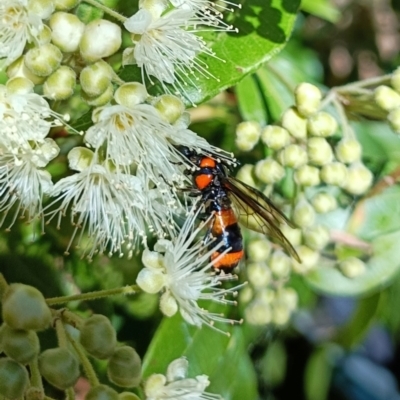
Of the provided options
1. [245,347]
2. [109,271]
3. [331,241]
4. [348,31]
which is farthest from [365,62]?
[109,271]

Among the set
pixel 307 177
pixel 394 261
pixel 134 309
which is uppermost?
pixel 307 177

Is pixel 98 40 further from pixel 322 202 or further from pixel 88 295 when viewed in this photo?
pixel 322 202

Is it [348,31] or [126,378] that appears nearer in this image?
[126,378]

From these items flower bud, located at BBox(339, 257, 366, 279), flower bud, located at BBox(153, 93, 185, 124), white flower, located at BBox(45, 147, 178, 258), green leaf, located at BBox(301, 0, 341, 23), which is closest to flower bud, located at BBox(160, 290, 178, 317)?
white flower, located at BBox(45, 147, 178, 258)

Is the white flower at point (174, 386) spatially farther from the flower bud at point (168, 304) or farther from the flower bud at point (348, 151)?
the flower bud at point (348, 151)

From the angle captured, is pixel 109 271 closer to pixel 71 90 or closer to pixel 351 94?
pixel 71 90

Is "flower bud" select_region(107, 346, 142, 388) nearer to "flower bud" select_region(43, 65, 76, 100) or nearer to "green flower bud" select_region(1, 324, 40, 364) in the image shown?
"green flower bud" select_region(1, 324, 40, 364)

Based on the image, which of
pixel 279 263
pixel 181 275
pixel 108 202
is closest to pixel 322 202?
pixel 279 263
